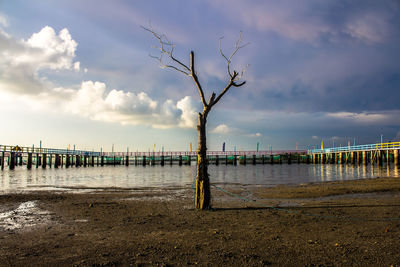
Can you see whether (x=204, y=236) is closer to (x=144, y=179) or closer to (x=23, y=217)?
(x=23, y=217)

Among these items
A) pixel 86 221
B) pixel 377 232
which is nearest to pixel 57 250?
pixel 86 221

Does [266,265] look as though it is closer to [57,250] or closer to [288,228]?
[288,228]

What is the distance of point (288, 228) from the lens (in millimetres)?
6379

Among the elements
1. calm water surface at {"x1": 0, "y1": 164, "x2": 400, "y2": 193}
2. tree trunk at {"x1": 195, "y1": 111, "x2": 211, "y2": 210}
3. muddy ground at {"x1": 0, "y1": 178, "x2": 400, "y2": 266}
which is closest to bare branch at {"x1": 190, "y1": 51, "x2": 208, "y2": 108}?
tree trunk at {"x1": 195, "y1": 111, "x2": 211, "y2": 210}

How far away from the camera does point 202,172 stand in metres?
8.82

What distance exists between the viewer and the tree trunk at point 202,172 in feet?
28.9

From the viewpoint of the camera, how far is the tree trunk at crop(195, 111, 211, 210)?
880 cm

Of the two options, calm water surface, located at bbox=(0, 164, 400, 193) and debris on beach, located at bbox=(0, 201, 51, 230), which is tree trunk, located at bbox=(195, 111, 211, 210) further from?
calm water surface, located at bbox=(0, 164, 400, 193)

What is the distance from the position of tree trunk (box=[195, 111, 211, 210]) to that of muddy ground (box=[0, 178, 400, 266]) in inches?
18.9

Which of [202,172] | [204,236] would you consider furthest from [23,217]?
[204,236]

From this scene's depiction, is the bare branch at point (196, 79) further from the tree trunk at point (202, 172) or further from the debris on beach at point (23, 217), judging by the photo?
the debris on beach at point (23, 217)

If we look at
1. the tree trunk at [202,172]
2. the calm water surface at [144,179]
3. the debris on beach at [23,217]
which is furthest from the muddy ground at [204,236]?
the calm water surface at [144,179]

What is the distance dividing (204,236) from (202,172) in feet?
10.5

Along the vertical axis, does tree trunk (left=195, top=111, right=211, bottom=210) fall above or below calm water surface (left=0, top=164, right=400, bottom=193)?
above
